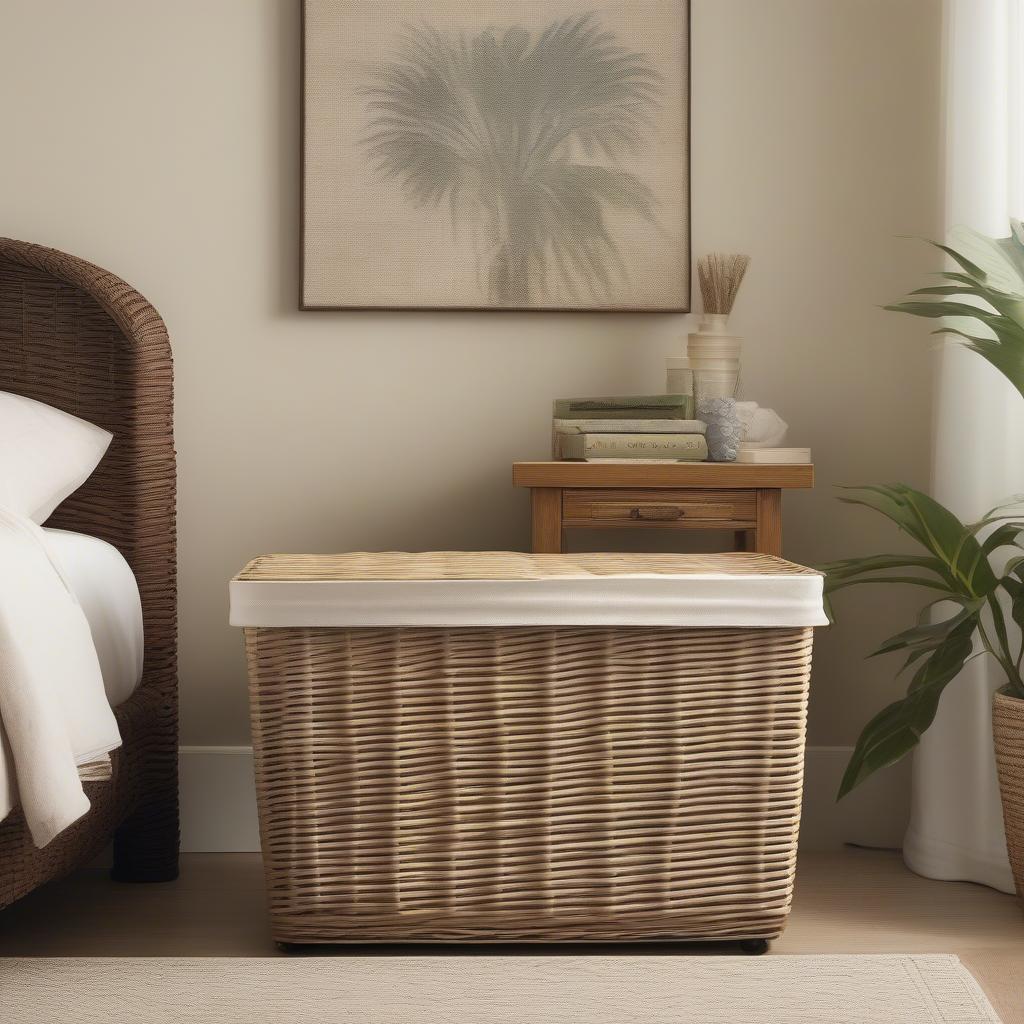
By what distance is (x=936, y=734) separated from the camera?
1.91 metres

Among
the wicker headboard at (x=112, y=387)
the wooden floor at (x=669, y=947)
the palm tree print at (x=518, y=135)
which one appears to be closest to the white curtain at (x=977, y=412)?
the wooden floor at (x=669, y=947)

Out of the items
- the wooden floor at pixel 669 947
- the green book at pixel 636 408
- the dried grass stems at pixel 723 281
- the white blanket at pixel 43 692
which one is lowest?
the wooden floor at pixel 669 947

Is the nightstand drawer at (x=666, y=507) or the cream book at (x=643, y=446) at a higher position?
the cream book at (x=643, y=446)

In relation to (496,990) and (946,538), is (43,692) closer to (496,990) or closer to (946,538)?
(496,990)

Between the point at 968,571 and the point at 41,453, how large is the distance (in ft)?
4.76

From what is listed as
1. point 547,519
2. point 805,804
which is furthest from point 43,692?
point 805,804

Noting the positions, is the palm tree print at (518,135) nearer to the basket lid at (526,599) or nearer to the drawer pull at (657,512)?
the drawer pull at (657,512)

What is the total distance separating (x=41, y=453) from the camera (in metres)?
1.70

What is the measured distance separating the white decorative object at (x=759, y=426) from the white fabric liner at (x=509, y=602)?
1.96ft

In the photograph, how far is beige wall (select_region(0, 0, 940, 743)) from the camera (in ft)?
7.03

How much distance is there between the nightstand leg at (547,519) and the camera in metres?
1.85

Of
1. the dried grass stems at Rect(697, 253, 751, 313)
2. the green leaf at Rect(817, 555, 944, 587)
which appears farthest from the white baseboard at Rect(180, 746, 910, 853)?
the dried grass stems at Rect(697, 253, 751, 313)

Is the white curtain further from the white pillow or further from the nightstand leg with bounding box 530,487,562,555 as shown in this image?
the white pillow

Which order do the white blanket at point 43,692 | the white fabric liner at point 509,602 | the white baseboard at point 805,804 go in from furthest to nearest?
the white baseboard at point 805,804, the white fabric liner at point 509,602, the white blanket at point 43,692
